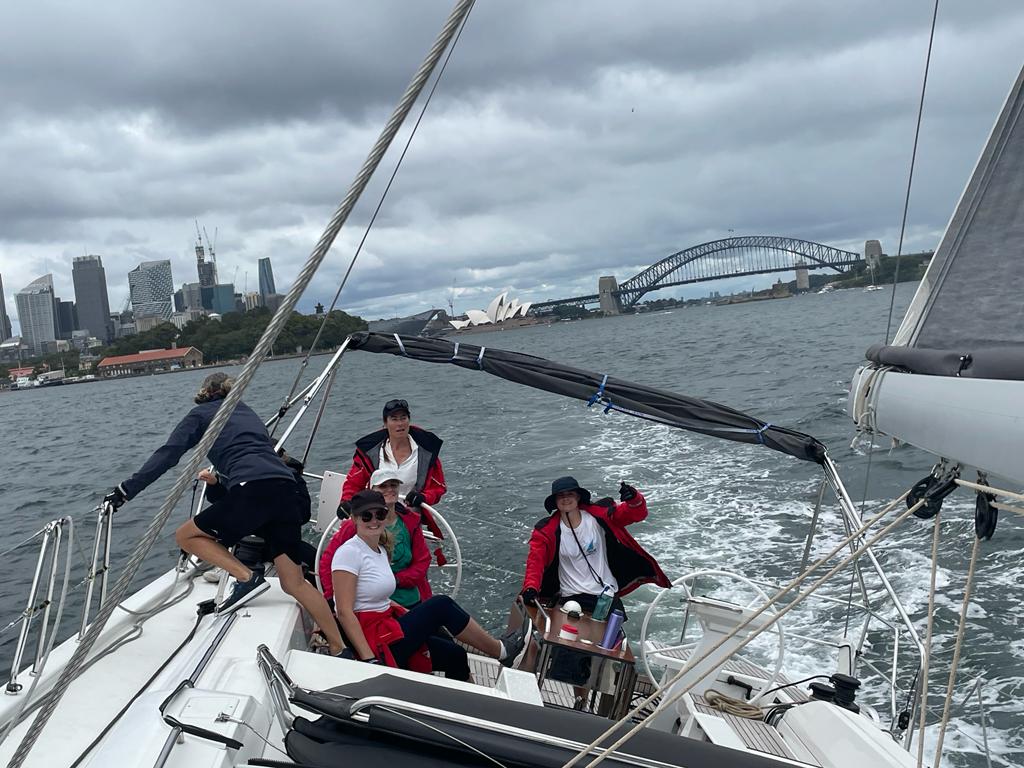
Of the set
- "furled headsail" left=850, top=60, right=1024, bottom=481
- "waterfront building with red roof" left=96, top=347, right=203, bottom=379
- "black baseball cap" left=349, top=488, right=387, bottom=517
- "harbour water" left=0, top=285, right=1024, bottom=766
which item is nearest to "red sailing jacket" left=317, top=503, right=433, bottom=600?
"black baseball cap" left=349, top=488, right=387, bottom=517

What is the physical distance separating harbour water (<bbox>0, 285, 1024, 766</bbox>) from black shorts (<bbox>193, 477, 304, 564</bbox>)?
1.50 m

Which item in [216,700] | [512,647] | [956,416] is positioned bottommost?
[512,647]

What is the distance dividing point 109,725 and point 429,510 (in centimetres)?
212

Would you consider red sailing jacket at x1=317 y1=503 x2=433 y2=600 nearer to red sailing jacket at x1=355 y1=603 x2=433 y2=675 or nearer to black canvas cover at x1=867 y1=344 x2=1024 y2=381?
red sailing jacket at x1=355 y1=603 x2=433 y2=675

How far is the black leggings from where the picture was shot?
141 inches

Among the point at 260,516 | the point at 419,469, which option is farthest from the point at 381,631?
the point at 419,469

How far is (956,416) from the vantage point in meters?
1.55

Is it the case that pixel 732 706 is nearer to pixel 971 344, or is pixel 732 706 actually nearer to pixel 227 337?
pixel 971 344

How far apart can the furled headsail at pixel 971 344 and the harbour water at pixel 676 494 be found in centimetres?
130

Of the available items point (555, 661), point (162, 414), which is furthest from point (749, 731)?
point (162, 414)

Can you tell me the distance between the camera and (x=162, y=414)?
93.7ft

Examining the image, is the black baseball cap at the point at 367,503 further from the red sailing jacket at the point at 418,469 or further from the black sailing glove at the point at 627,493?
the black sailing glove at the point at 627,493

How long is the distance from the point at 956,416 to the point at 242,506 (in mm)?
2706

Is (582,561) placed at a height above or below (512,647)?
above
